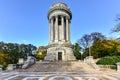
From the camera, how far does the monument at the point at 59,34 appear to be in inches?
1458

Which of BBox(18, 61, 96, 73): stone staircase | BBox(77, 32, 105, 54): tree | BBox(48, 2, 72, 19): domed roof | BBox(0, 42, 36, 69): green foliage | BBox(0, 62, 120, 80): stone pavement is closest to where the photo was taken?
BBox(0, 62, 120, 80): stone pavement

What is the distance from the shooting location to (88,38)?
175ft

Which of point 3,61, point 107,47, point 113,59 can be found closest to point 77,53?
point 107,47

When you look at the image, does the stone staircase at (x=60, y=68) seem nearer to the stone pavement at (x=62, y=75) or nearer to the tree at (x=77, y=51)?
the stone pavement at (x=62, y=75)

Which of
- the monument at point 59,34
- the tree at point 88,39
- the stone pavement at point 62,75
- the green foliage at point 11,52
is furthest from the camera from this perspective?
the tree at point 88,39

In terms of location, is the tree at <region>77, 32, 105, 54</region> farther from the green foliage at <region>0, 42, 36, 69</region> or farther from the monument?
the green foliage at <region>0, 42, 36, 69</region>

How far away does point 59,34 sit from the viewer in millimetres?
39781

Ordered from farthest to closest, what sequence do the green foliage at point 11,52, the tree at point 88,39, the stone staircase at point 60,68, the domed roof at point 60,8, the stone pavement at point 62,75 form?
1. the tree at point 88,39
2. the green foliage at point 11,52
3. the domed roof at point 60,8
4. the stone staircase at point 60,68
5. the stone pavement at point 62,75

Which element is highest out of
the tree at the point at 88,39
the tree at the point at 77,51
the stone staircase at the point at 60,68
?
the tree at the point at 88,39

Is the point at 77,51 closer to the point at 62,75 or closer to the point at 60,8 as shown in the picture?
the point at 60,8

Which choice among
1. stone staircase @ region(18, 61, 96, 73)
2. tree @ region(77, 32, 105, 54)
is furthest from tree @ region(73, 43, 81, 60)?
stone staircase @ region(18, 61, 96, 73)

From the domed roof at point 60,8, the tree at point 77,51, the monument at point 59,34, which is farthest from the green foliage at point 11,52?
the tree at point 77,51

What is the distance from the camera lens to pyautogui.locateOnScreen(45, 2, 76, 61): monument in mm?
37031

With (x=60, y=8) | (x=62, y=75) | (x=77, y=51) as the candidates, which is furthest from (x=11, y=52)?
(x=62, y=75)
